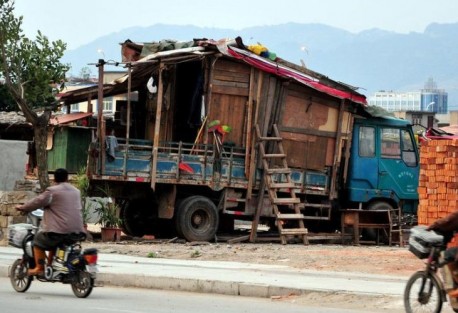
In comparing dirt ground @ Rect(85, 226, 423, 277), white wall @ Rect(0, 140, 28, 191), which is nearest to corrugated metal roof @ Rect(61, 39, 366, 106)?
dirt ground @ Rect(85, 226, 423, 277)

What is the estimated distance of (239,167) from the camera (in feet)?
83.7

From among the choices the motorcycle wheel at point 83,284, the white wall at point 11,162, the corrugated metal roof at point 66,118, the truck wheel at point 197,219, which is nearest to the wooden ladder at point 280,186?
the truck wheel at point 197,219

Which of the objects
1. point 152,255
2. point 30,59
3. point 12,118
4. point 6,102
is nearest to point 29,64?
point 30,59

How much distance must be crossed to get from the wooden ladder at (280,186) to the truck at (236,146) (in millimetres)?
27

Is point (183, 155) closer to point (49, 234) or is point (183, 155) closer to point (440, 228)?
point (49, 234)

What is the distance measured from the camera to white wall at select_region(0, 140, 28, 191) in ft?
107

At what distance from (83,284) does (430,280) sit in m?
4.60

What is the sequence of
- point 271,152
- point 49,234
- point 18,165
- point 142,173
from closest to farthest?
point 49,234 → point 142,173 → point 271,152 → point 18,165

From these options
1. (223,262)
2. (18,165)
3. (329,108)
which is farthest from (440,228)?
(18,165)

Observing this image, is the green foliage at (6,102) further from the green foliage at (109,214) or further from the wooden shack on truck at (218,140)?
the green foliage at (109,214)

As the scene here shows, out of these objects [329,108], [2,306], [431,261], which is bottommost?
[2,306]

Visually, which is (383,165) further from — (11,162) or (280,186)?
(11,162)

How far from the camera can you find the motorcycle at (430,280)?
12.1 m

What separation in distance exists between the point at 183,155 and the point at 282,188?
2393 mm
